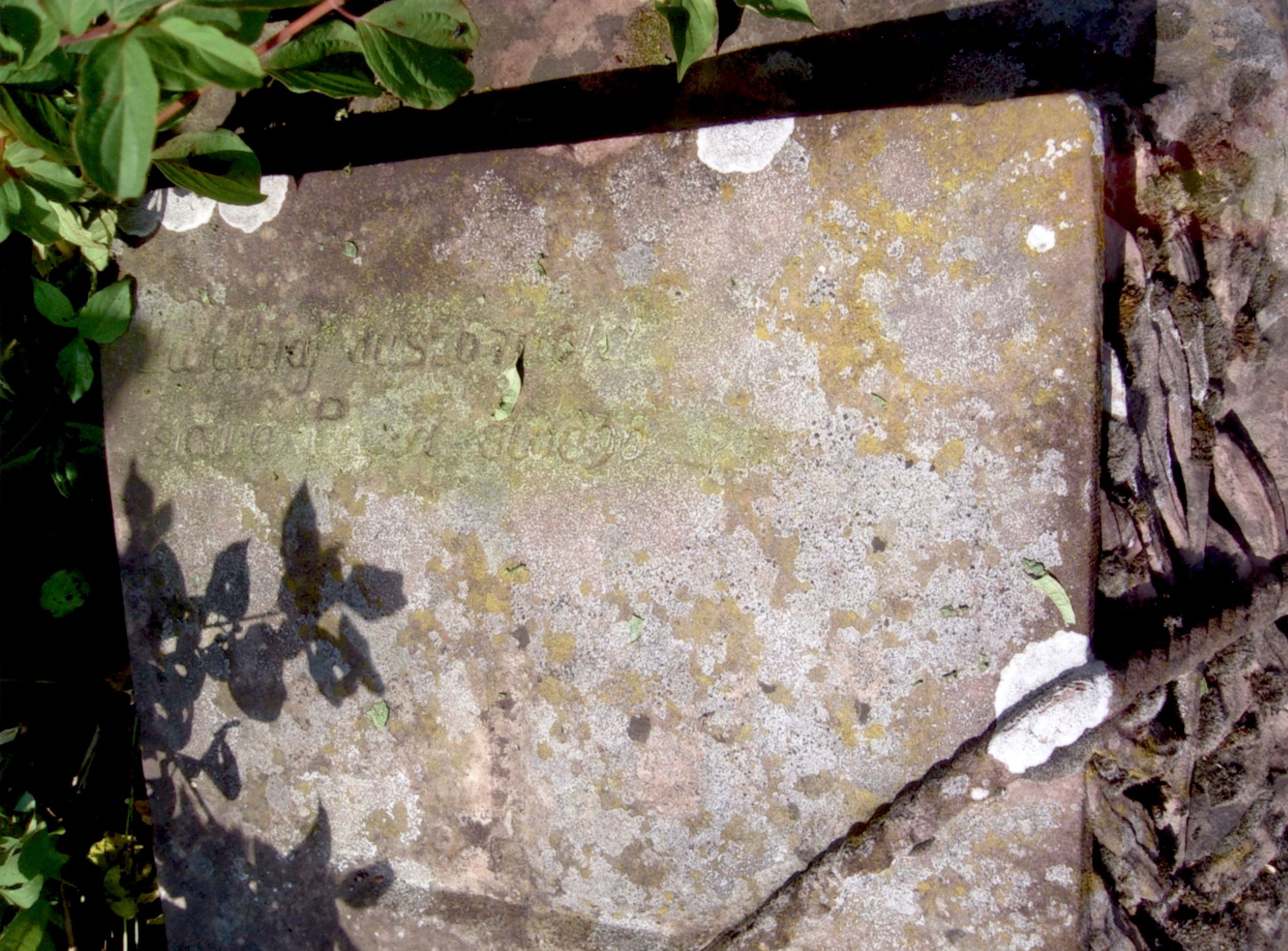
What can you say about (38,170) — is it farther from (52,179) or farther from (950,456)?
(950,456)

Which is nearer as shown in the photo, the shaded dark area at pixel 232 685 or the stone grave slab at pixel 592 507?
the stone grave slab at pixel 592 507

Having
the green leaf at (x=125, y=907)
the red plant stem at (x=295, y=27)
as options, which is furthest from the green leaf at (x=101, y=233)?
the green leaf at (x=125, y=907)

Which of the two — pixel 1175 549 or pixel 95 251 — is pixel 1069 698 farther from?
pixel 95 251

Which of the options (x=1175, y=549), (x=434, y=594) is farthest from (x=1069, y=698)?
(x=434, y=594)

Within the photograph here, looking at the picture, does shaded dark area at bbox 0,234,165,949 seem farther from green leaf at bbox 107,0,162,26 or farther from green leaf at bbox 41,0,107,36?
green leaf at bbox 107,0,162,26

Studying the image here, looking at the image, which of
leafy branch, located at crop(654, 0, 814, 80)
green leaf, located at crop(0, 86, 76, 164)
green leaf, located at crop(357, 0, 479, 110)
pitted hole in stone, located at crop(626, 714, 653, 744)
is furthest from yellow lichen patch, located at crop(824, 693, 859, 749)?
green leaf, located at crop(0, 86, 76, 164)

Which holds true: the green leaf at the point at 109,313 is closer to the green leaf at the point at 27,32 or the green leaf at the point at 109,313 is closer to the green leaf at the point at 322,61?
the green leaf at the point at 27,32
